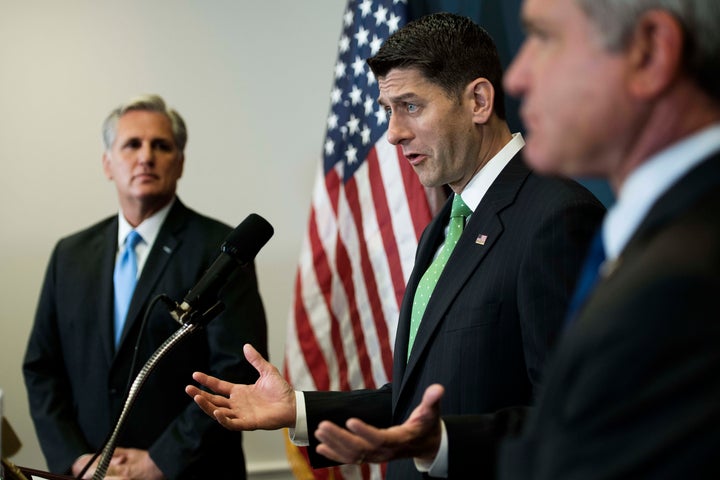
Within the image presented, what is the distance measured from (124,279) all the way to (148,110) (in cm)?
62

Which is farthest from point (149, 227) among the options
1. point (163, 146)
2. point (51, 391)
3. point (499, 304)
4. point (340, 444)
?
point (340, 444)

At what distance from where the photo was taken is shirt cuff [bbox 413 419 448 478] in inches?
54.5

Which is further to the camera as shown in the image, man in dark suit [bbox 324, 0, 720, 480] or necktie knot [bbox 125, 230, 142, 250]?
necktie knot [bbox 125, 230, 142, 250]

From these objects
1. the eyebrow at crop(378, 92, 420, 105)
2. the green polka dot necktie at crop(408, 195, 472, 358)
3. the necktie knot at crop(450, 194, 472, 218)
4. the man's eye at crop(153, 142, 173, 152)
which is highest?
the eyebrow at crop(378, 92, 420, 105)

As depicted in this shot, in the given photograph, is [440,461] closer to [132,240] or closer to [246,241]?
[246,241]

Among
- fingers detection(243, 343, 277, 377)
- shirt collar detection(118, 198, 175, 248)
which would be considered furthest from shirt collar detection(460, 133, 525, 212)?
shirt collar detection(118, 198, 175, 248)

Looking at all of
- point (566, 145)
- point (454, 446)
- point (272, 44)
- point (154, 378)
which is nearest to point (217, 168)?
point (272, 44)

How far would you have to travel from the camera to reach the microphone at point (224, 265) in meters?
1.82

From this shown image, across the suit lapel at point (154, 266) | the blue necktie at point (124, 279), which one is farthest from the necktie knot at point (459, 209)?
the blue necktie at point (124, 279)

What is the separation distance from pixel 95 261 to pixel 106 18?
1.24m

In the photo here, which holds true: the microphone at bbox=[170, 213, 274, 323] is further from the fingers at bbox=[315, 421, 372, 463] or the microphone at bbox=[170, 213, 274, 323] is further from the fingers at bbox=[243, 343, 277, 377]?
the fingers at bbox=[315, 421, 372, 463]

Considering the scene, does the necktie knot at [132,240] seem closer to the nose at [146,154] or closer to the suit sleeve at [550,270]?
the nose at [146,154]

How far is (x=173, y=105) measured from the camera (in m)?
3.92

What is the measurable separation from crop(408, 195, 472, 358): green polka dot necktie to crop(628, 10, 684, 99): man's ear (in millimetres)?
1060
